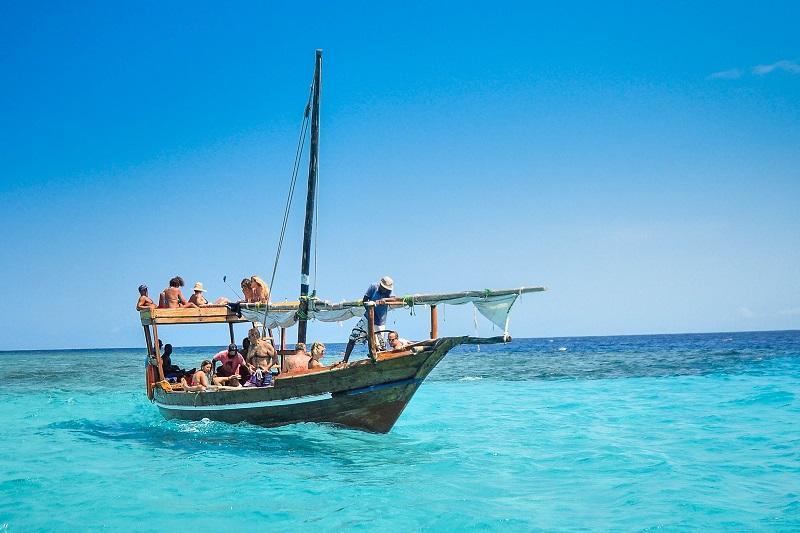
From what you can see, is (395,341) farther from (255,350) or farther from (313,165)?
(313,165)

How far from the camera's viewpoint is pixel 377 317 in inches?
484

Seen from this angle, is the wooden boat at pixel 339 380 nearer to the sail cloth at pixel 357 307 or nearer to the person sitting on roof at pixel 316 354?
the sail cloth at pixel 357 307

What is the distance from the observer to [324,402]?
11.8 metres

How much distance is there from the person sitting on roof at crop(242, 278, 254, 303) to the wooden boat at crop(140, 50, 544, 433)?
0.32m

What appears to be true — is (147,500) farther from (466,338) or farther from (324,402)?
(466,338)

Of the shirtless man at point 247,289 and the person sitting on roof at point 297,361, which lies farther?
the shirtless man at point 247,289

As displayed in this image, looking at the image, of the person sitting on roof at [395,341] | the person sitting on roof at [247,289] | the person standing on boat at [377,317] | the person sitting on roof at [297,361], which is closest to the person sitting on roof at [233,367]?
the person sitting on roof at [247,289]

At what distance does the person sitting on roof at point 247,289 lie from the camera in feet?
49.0

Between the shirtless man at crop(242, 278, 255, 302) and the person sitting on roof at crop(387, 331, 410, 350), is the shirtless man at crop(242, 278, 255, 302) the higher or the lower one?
the higher one

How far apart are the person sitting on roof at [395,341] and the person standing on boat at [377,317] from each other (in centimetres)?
17

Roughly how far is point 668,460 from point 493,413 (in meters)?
7.78

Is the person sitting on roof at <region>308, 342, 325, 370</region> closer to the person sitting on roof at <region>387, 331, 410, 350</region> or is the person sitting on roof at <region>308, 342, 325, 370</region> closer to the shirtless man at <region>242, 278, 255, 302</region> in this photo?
the person sitting on roof at <region>387, 331, 410, 350</region>

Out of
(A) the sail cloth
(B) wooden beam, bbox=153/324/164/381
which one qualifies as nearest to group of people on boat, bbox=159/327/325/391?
(A) the sail cloth

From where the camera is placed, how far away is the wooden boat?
11.0 metres
